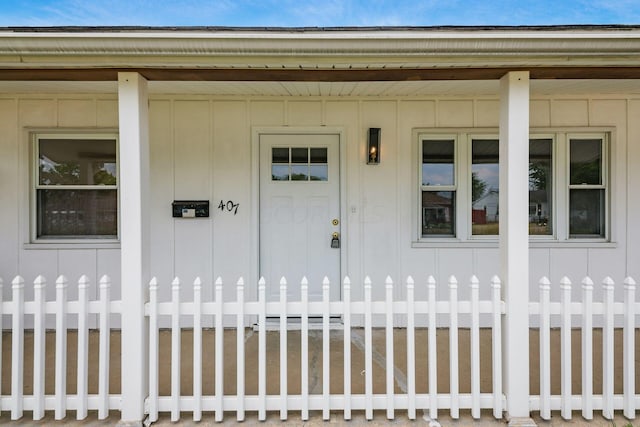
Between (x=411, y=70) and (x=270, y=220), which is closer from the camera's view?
(x=411, y=70)

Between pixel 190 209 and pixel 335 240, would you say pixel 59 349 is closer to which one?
pixel 190 209

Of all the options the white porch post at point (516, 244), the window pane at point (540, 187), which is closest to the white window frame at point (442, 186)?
the window pane at point (540, 187)

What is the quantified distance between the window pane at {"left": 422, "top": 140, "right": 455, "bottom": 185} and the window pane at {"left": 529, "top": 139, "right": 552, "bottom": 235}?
2.92 feet

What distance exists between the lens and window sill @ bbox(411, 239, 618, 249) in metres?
4.21

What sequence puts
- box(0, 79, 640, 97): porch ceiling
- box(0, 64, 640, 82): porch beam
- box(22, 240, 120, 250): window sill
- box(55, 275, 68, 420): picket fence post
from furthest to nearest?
box(22, 240, 120, 250): window sill → box(0, 79, 640, 97): porch ceiling → box(0, 64, 640, 82): porch beam → box(55, 275, 68, 420): picket fence post

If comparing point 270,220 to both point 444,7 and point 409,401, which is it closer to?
point 409,401

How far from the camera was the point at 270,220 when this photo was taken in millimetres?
4250

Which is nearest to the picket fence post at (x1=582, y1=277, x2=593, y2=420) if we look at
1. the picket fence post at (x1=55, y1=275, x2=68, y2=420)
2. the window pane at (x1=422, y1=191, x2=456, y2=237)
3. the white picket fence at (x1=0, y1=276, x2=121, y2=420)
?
the window pane at (x1=422, y1=191, x2=456, y2=237)

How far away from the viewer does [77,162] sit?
4203 millimetres

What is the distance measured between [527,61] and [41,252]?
483 cm

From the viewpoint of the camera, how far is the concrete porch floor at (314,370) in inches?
101

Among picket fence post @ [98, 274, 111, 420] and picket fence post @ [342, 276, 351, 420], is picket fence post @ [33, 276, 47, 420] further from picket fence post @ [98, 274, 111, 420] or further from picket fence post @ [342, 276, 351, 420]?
picket fence post @ [342, 276, 351, 420]

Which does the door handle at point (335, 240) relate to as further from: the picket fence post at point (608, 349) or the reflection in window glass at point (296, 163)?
the picket fence post at point (608, 349)

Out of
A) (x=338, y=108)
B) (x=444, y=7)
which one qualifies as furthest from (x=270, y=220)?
(x=444, y=7)
